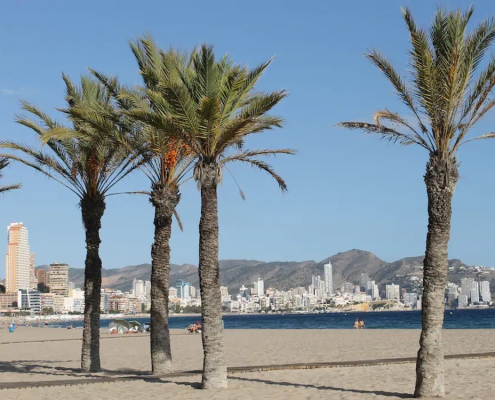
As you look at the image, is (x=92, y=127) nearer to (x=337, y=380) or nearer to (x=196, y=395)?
(x=196, y=395)

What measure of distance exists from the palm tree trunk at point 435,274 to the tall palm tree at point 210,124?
382cm

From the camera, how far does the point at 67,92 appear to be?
20031 mm

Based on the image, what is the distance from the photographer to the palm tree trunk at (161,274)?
59.3 feet

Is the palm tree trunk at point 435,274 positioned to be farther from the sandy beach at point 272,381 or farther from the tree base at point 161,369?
the tree base at point 161,369

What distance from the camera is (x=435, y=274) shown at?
13031 mm

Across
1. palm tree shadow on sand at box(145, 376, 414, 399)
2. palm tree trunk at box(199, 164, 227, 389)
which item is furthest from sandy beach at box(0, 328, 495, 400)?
palm tree trunk at box(199, 164, 227, 389)

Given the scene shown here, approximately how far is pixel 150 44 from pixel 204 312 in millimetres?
6820

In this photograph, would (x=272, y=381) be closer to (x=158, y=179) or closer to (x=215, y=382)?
(x=215, y=382)

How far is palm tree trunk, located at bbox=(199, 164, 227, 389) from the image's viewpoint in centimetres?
1509

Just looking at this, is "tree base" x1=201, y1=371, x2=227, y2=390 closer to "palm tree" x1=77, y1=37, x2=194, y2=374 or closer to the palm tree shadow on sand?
the palm tree shadow on sand

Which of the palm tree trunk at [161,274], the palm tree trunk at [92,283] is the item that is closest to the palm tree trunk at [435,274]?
the palm tree trunk at [161,274]

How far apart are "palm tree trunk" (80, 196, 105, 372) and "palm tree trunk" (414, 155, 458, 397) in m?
9.90

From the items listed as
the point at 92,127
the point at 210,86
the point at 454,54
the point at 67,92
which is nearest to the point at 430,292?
the point at 454,54

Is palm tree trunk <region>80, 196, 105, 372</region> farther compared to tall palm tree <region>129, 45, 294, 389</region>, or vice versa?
palm tree trunk <region>80, 196, 105, 372</region>
